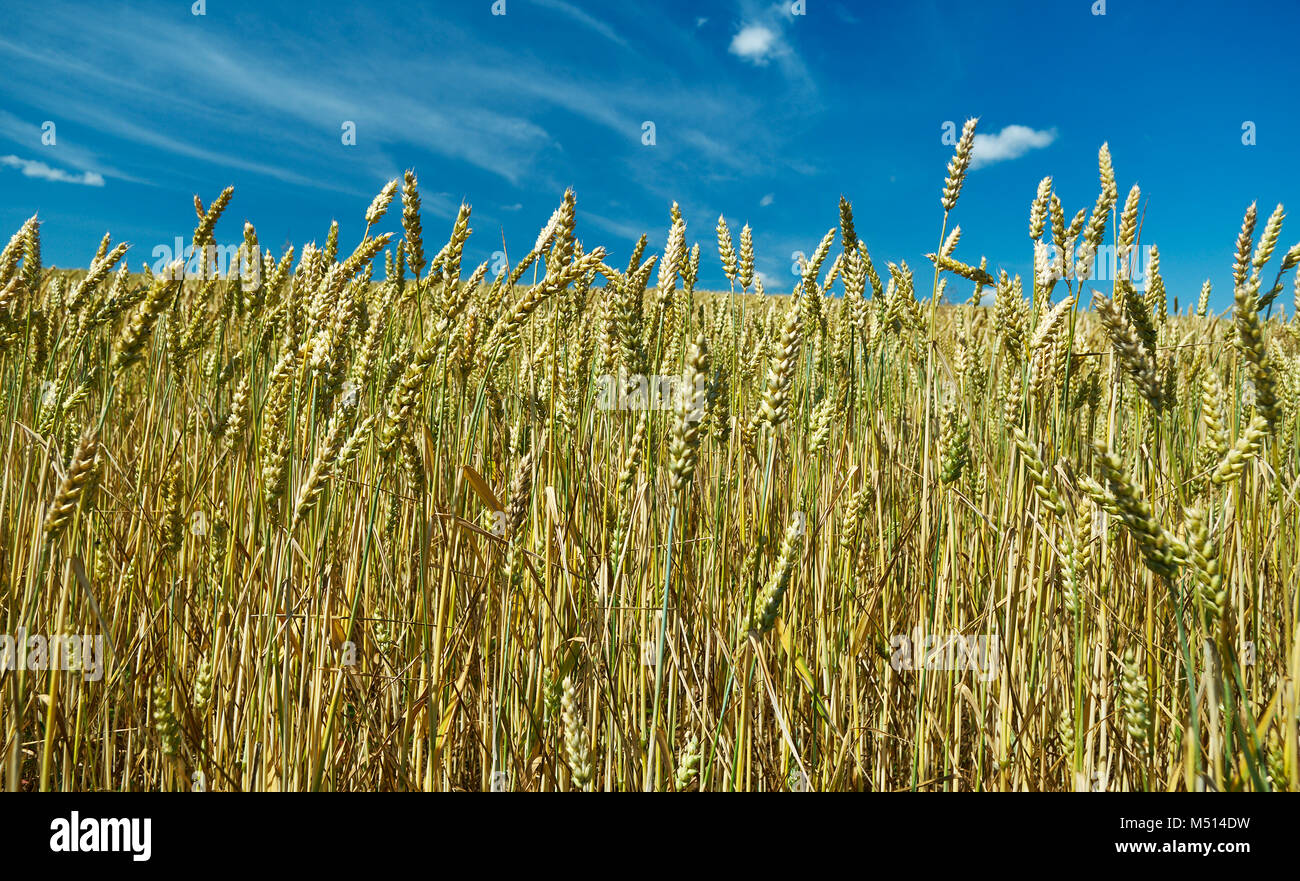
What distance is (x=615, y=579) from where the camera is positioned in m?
1.03

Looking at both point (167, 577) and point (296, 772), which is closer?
point (296, 772)

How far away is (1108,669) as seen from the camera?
1290mm

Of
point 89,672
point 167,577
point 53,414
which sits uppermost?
point 53,414

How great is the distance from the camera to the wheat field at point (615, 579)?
3.12 ft

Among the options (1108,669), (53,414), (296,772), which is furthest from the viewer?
(53,414)

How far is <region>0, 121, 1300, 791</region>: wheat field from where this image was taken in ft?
3.12
